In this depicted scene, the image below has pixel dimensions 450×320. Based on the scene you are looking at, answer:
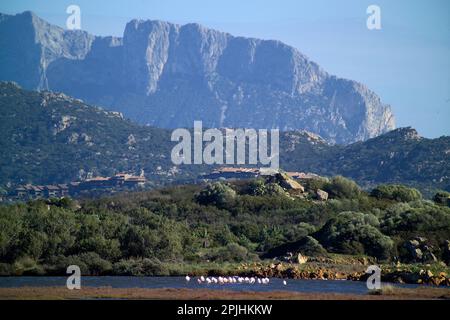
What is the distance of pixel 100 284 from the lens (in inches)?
2670

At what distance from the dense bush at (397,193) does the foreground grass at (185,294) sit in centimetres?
6349

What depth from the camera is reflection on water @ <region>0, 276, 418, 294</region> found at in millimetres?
66188

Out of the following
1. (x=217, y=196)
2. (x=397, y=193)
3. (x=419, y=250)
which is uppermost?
(x=397, y=193)

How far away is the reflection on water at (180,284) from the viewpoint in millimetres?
66188

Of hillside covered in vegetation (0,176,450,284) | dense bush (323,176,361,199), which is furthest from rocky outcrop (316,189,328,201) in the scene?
hillside covered in vegetation (0,176,450,284)

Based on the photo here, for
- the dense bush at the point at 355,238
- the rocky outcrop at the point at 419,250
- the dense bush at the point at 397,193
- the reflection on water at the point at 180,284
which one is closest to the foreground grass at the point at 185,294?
the reflection on water at the point at 180,284

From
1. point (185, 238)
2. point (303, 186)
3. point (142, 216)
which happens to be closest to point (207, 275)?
point (185, 238)

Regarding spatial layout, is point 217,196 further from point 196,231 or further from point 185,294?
point 185,294

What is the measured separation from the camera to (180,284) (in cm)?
6938

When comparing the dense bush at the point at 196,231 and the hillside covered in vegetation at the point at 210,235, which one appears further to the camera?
the dense bush at the point at 196,231

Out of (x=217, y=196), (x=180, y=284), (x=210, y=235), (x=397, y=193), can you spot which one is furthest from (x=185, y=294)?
(x=397, y=193)

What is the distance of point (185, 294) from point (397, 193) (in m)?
75.2

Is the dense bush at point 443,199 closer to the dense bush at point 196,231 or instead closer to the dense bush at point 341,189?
the dense bush at point 196,231
